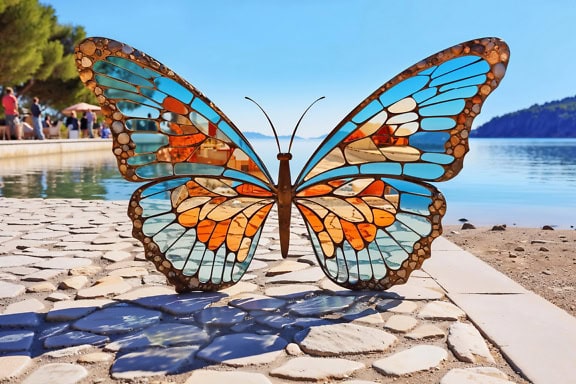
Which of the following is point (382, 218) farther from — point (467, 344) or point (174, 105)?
point (174, 105)

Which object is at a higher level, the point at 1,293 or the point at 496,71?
the point at 496,71

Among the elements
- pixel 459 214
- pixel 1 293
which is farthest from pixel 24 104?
pixel 1 293

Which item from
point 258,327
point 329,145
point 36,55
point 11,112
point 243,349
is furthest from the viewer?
point 36,55

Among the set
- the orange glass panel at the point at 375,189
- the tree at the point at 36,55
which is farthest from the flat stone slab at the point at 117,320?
the tree at the point at 36,55

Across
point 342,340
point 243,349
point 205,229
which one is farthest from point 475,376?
point 205,229

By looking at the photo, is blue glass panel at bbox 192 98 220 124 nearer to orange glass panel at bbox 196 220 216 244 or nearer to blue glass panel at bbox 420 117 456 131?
orange glass panel at bbox 196 220 216 244

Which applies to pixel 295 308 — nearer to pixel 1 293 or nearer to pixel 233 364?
pixel 233 364
